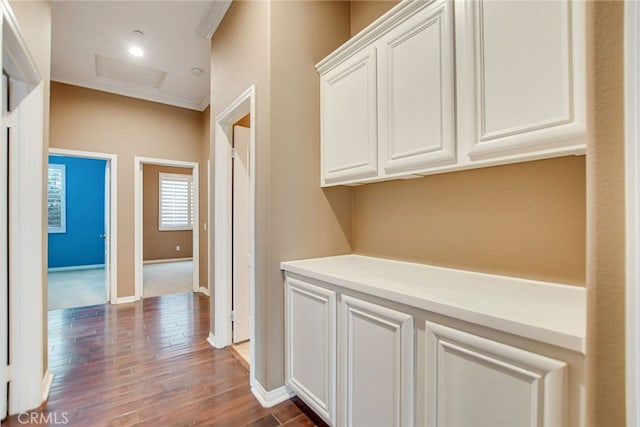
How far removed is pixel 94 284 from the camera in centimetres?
520

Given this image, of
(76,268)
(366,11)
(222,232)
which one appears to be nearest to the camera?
(366,11)

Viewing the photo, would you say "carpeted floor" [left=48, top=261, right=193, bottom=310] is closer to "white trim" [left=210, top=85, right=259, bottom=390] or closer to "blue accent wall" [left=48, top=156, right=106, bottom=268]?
"blue accent wall" [left=48, top=156, right=106, bottom=268]

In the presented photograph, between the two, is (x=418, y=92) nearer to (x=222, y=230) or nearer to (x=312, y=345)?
(x=312, y=345)

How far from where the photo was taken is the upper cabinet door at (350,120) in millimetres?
1708

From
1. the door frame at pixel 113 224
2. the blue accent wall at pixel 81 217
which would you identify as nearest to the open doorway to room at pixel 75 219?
the blue accent wall at pixel 81 217

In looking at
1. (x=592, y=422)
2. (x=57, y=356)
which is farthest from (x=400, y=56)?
(x=57, y=356)

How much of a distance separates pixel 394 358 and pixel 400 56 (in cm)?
147

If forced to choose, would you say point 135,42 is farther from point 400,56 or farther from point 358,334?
point 358,334

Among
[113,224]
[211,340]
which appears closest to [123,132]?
[113,224]

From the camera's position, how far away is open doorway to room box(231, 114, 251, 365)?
2.74 m

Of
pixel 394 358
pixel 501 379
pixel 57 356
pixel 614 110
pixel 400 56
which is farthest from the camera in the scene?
pixel 57 356

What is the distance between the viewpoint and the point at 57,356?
2488 mm

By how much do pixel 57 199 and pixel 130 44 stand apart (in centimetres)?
541

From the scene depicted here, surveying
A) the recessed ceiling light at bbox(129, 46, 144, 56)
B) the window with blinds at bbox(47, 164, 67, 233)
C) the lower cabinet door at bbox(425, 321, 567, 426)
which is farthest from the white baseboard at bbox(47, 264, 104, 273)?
the lower cabinet door at bbox(425, 321, 567, 426)
